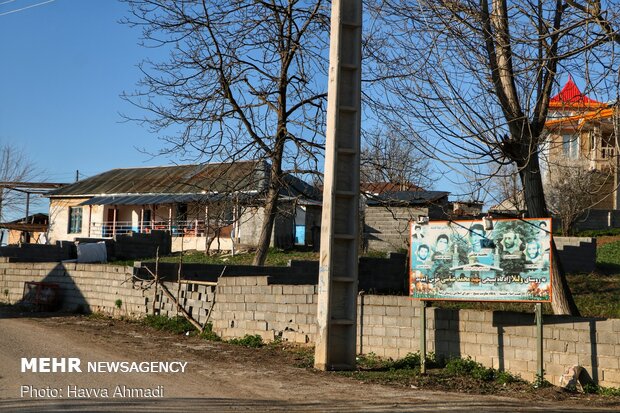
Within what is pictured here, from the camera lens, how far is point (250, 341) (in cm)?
1476

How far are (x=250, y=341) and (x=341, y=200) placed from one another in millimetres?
4151

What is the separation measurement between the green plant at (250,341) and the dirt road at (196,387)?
0.56 meters

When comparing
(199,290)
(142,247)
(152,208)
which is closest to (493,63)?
(199,290)

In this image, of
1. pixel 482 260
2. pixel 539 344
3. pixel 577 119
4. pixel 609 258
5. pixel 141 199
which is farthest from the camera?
pixel 141 199

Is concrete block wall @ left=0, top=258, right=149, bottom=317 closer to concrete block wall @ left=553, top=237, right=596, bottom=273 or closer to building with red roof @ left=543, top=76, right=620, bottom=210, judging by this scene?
building with red roof @ left=543, top=76, right=620, bottom=210

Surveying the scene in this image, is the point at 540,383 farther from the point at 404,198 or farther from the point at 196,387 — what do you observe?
the point at 404,198

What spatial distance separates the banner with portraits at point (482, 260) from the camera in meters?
10.7

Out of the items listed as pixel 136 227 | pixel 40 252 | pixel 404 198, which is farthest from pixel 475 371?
pixel 136 227

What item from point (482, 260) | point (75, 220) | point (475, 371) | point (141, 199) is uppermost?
point (141, 199)

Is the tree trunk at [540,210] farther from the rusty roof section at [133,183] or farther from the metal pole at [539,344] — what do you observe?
the rusty roof section at [133,183]

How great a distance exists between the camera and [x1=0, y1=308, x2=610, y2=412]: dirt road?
860 centimetres

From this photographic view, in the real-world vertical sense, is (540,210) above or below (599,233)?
below

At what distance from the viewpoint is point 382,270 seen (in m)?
22.7

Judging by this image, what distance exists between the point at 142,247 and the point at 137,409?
2497 centimetres
